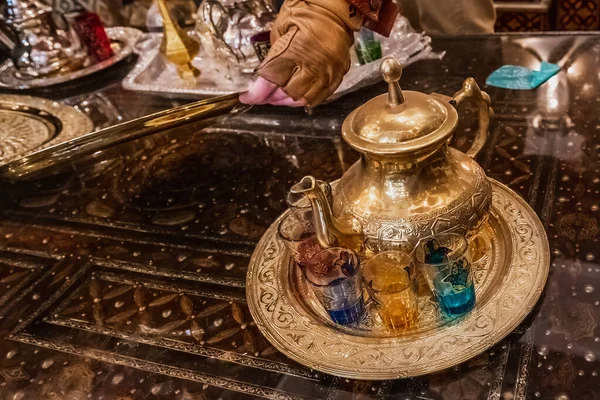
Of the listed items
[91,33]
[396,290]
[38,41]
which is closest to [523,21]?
[91,33]

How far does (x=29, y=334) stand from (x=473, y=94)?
0.61 meters

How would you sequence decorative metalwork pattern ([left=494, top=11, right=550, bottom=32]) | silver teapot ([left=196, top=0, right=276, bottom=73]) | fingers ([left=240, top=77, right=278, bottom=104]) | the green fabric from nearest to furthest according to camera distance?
fingers ([left=240, top=77, right=278, bottom=104]), the green fabric, silver teapot ([left=196, top=0, right=276, bottom=73]), decorative metalwork pattern ([left=494, top=11, right=550, bottom=32])

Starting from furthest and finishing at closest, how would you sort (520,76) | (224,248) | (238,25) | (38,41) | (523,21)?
1. (523,21)
2. (38,41)
3. (238,25)
4. (520,76)
5. (224,248)

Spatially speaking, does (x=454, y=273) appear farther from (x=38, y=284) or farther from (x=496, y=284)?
(x=38, y=284)

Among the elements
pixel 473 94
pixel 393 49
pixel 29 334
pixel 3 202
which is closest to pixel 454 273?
pixel 473 94

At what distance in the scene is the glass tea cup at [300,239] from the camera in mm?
677

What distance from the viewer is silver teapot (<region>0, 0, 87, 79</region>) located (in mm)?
1313

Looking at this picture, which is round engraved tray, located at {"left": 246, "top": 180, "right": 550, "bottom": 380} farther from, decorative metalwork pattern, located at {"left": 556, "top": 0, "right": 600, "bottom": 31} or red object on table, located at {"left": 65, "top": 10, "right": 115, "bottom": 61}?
decorative metalwork pattern, located at {"left": 556, "top": 0, "right": 600, "bottom": 31}

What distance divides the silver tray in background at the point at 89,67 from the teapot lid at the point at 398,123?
3.06 feet

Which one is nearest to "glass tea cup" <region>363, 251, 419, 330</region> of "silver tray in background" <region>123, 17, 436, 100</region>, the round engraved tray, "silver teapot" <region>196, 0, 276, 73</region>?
the round engraved tray

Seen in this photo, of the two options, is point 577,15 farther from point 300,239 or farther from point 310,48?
point 300,239

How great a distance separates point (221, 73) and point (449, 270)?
79cm

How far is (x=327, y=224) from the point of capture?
A: 622 mm

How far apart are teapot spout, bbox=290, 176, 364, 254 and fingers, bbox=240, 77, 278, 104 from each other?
9.6 inches
